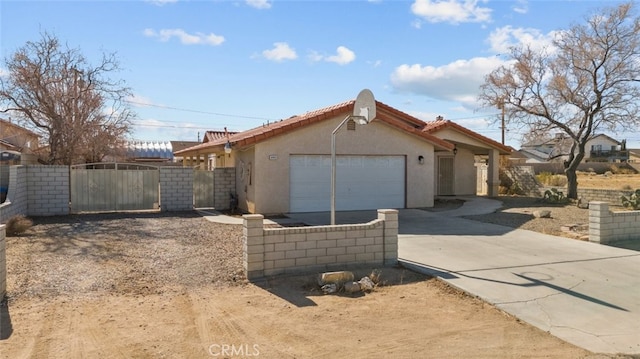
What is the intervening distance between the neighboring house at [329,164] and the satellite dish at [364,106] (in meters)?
6.53

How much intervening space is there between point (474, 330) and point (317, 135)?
1164 centimetres

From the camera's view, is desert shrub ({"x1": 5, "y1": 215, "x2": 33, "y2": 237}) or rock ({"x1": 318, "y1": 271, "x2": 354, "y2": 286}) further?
desert shrub ({"x1": 5, "y1": 215, "x2": 33, "y2": 237})

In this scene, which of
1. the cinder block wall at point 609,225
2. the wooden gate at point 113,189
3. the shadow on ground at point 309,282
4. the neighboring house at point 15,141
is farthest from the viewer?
the neighboring house at point 15,141


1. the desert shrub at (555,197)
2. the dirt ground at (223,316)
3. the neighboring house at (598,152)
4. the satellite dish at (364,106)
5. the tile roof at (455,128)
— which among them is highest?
the neighboring house at (598,152)

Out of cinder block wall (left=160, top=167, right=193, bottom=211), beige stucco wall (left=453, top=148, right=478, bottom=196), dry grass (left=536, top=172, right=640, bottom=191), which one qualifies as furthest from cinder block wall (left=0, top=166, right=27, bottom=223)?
dry grass (left=536, top=172, right=640, bottom=191)

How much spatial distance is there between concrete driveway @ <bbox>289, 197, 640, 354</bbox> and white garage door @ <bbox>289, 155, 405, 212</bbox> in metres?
4.48

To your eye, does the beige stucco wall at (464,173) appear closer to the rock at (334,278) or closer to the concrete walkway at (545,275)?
the concrete walkway at (545,275)

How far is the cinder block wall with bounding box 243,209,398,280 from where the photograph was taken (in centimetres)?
717

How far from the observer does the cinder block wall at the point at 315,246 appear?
7.17 meters

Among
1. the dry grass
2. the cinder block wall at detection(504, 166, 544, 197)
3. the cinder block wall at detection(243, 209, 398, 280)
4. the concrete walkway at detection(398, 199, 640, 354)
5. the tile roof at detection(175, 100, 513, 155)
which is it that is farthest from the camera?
the dry grass

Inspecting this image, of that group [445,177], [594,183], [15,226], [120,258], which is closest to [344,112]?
[120,258]

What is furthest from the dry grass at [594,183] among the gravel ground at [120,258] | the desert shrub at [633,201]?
the gravel ground at [120,258]

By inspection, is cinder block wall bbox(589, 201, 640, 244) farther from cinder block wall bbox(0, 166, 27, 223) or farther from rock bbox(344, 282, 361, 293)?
cinder block wall bbox(0, 166, 27, 223)

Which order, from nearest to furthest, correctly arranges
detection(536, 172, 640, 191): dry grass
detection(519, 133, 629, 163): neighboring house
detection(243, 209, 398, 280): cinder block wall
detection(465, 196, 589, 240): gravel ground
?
detection(243, 209, 398, 280): cinder block wall, detection(465, 196, 589, 240): gravel ground, detection(536, 172, 640, 191): dry grass, detection(519, 133, 629, 163): neighboring house
